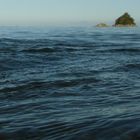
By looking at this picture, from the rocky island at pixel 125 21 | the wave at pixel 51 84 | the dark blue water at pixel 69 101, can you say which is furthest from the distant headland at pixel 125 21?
the wave at pixel 51 84

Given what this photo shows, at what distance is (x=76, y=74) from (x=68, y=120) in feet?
18.7

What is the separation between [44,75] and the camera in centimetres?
Answer: 1298

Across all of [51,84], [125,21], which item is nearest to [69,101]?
[51,84]

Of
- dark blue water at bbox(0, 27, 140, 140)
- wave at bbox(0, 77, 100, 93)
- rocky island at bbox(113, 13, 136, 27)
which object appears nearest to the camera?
dark blue water at bbox(0, 27, 140, 140)

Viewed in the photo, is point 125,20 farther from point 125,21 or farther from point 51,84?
point 51,84

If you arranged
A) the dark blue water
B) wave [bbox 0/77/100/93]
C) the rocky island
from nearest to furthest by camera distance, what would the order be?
the dark blue water, wave [bbox 0/77/100/93], the rocky island

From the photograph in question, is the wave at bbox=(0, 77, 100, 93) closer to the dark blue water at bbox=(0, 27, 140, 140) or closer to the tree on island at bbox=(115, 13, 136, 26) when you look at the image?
the dark blue water at bbox=(0, 27, 140, 140)

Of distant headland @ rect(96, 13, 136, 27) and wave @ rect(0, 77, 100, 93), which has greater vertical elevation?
distant headland @ rect(96, 13, 136, 27)

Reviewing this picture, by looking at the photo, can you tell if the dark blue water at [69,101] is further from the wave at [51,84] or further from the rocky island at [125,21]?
the rocky island at [125,21]

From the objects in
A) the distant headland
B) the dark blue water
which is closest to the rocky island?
the distant headland

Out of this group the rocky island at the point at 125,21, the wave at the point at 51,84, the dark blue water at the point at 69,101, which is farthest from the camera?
the rocky island at the point at 125,21

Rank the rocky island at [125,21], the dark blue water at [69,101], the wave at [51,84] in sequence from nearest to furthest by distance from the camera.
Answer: the dark blue water at [69,101] → the wave at [51,84] → the rocky island at [125,21]

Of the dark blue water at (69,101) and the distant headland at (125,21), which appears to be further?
the distant headland at (125,21)

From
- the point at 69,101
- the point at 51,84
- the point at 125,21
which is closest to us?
the point at 69,101
